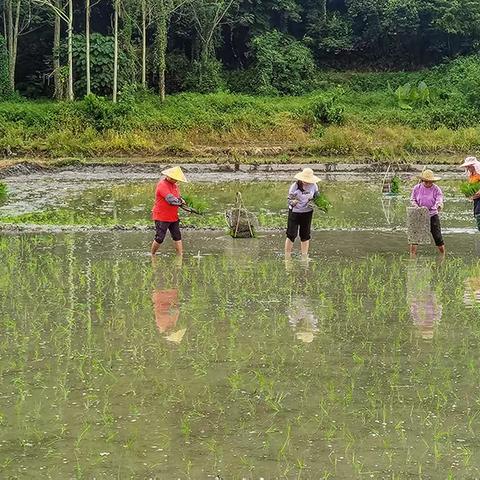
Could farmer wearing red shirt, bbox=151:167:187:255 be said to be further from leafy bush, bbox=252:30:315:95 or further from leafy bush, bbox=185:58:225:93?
leafy bush, bbox=252:30:315:95

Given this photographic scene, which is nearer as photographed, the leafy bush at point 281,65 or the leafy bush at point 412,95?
the leafy bush at point 412,95

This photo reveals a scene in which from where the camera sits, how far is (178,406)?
5.58m

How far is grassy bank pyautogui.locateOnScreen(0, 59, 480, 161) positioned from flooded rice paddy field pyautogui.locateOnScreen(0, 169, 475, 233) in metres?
3.32

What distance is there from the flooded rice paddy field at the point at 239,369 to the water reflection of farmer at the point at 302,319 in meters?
0.02

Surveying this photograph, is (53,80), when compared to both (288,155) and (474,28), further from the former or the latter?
(474,28)

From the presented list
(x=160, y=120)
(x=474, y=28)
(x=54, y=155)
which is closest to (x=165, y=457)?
(x=54, y=155)

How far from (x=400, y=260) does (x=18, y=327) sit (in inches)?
209

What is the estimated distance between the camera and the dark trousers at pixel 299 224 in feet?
36.5

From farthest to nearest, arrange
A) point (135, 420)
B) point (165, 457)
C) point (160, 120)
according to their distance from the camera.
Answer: point (160, 120)
point (135, 420)
point (165, 457)

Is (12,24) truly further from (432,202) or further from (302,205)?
(432,202)

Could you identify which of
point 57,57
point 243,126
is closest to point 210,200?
point 243,126

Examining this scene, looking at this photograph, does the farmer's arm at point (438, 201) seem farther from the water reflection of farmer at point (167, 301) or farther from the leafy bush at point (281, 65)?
the leafy bush at point (281, 65)

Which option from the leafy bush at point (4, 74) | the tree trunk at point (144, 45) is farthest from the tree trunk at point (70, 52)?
the leafy bush at point (4, 74)

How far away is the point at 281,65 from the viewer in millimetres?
36562
